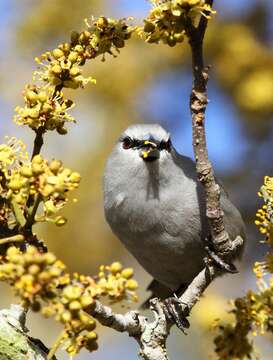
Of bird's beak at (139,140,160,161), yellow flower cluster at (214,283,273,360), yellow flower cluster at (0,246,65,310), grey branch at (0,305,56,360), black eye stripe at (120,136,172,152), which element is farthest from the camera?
black eye stripe at (120,136,172,152)

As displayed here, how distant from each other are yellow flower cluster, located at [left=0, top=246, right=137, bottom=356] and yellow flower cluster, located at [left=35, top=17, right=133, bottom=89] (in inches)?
39.8

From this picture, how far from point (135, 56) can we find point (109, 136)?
3.30ft

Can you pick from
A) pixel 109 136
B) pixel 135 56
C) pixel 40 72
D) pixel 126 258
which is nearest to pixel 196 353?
pixel 126 258

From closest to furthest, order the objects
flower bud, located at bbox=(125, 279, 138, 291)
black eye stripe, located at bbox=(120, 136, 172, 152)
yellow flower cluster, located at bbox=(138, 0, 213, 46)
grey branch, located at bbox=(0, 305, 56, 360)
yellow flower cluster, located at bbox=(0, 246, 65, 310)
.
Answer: yellow flower cluster, located at bbox=(0, 246, 65, 310), flower bud, located at bbox=(125, 279, 138, 291), yellow flower cluster, located at bbox=(138, 0, 213, 46), grey branch, located at bbox=(0, 305, 56, 360), black eye stripe, located at bbox=(120, 136, 172, 152)

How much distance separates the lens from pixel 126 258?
783 cm

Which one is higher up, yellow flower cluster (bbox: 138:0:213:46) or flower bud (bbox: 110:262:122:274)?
yellow flower cluster (bbox: 138:0:213:46)

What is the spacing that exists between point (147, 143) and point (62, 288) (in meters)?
2.72

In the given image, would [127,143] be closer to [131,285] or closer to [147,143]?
[147,143]

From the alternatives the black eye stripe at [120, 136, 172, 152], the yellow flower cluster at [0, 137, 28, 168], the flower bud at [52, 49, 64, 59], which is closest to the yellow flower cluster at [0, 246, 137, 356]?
the yellow flower cluster at [0, 137, 28, 168]

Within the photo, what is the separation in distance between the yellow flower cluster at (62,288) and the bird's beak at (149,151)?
8.61ft

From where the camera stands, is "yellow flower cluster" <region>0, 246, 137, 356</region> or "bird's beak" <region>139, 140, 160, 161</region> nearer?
"yellow flower cluster" <region>0, 246, 137, 356</region>

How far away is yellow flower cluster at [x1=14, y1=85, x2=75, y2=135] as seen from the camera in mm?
2953

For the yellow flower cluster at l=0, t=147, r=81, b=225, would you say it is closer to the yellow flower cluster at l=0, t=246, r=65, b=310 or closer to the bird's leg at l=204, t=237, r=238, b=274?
the yellow flower cluster at l=0, t=246, r=65, b=310

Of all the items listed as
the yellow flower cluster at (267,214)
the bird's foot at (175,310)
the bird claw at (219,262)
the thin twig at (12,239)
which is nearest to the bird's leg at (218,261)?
the bird claw at (219,262)
